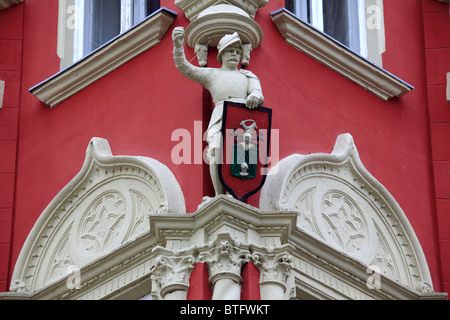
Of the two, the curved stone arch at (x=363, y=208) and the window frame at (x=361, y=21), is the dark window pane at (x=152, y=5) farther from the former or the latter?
the curved stone arch at (x=363, y=208)

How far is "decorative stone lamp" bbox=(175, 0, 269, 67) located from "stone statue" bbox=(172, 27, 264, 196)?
15 cm

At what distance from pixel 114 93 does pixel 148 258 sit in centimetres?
183

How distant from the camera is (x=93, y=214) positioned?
13.0 meters

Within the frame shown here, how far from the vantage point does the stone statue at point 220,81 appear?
1222 centimetres

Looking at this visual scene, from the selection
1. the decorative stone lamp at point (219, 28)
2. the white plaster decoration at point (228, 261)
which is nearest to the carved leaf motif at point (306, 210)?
the white plaster decoration at point (228, 261)

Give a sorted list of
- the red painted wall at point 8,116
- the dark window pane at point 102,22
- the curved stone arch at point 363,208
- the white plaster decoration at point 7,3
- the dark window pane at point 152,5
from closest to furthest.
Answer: the curved stone arch at point 363,208 < the red painted wall at point 8,116 < the dark window pane at point 152,5 < the dark window pane at point 102,22 < the white plaster decoration at point 7,3

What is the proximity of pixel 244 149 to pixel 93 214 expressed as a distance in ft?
5.38

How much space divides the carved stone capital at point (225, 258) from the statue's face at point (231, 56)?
166 cm

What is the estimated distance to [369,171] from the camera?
43.7 ft

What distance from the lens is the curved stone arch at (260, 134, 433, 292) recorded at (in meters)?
12.8

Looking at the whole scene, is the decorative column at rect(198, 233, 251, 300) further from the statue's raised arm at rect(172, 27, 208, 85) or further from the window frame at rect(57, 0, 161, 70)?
the window frame at rect(57, 0, 161, 70)

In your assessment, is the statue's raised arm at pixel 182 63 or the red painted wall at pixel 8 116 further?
the red painted wall at pixel 8 116
